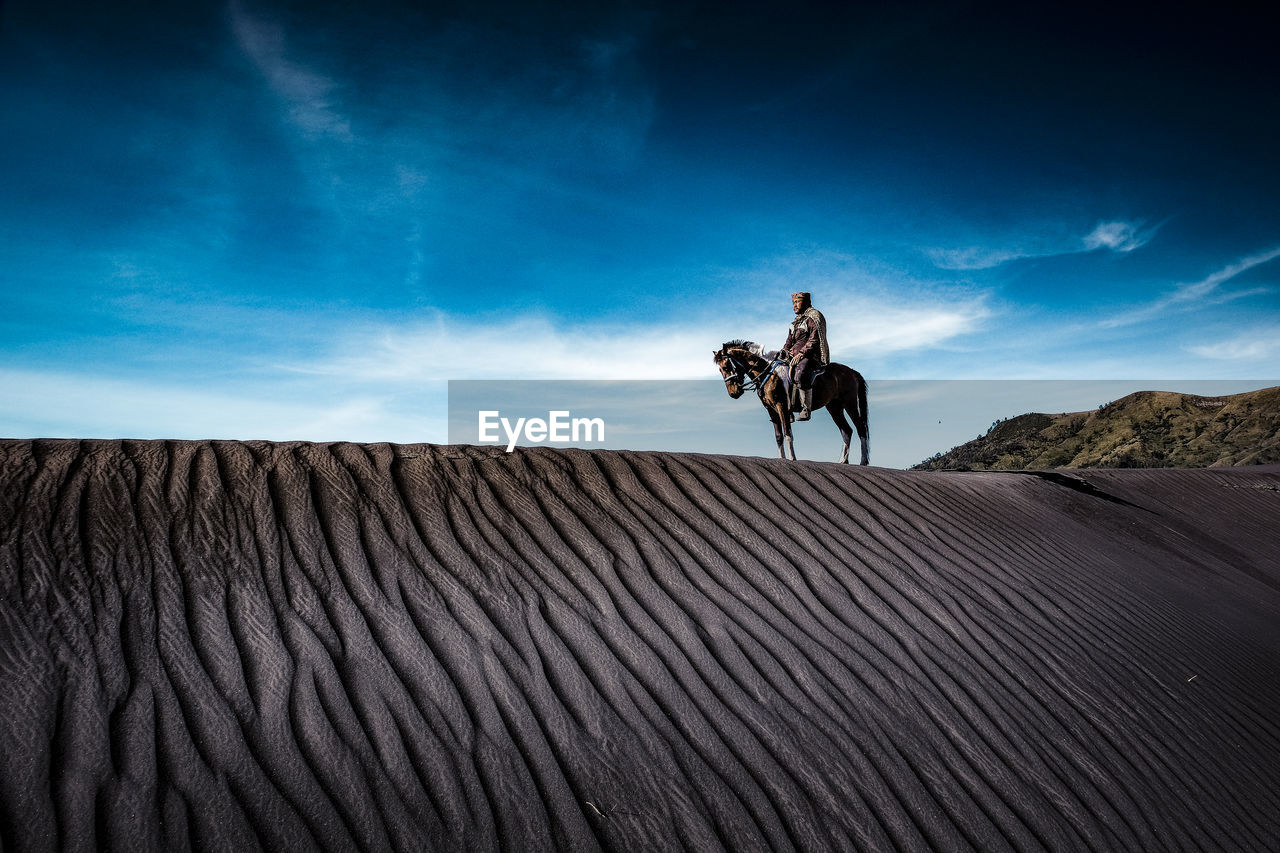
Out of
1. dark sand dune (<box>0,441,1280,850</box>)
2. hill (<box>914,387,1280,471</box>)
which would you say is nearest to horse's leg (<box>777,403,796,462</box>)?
dark sand dune (<box>0,441,1280,850</box>)

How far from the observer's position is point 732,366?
14000mm

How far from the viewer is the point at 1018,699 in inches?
172

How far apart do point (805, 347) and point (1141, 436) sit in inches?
794

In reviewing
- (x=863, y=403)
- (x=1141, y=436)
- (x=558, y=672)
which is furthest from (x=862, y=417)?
(x=1141, y=436)

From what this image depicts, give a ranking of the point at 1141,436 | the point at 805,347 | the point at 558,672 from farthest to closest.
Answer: the point at 1141,436, the point at 805,347, the point at 558,672

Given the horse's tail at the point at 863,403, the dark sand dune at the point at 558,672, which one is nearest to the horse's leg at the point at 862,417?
the horse's tail at the point at 863,403

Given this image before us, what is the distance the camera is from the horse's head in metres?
13.9

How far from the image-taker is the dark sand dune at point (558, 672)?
2.90 metres

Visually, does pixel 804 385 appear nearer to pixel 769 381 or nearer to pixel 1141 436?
pixel 769 381

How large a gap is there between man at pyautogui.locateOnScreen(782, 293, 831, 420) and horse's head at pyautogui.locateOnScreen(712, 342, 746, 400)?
2.50 feet

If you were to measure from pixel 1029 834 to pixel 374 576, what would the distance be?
122 inches

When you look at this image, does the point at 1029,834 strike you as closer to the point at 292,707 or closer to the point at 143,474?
the point at 292,707

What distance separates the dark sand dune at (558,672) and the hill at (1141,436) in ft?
68.2

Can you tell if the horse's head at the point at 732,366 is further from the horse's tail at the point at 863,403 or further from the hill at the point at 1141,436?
the hill at the point at 1141,436
